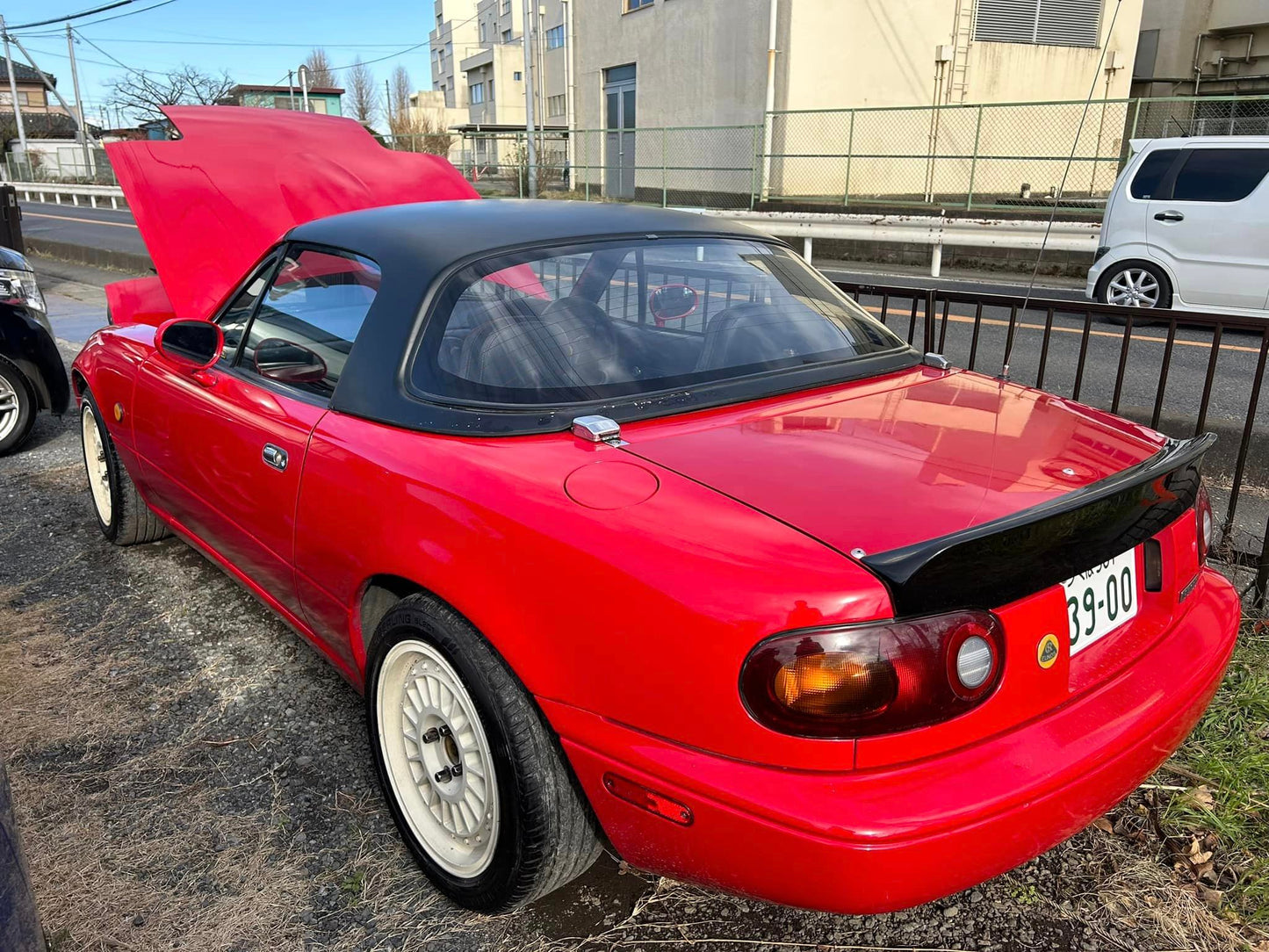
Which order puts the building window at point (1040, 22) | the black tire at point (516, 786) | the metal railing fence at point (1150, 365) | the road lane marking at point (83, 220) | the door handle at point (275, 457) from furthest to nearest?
1. the road lane marking at point (83, 220)
2. the building window at point (1040, 22)
3. the metal railing fence at point (1150, 365)
4. the door handle at point (275, 457)
5. the black tire at point (516, 786)

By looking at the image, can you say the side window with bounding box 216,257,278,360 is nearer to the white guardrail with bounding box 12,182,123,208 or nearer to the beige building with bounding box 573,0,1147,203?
the beige building with bounding box 573,0,1147,203

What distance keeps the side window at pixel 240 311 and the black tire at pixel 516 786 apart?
147cm

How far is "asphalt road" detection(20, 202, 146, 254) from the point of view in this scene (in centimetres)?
1847

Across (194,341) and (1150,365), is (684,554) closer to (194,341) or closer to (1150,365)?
(194,341)

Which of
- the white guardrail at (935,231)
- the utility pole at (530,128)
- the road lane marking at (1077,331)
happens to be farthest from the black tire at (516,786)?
the utility pole at (530,128)

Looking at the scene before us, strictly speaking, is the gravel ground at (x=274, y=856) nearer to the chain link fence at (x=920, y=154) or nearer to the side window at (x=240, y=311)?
the side window at (x=240, y=311)

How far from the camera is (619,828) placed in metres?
1.76

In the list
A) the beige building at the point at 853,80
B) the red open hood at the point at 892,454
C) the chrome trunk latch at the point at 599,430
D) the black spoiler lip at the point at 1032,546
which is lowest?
the black spoiler lip at the point at 1032,546

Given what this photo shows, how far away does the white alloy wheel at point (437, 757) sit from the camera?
6.62 feet

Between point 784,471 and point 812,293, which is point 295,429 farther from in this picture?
point 812,293

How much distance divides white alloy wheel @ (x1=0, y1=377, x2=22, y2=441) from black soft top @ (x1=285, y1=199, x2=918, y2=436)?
386cm

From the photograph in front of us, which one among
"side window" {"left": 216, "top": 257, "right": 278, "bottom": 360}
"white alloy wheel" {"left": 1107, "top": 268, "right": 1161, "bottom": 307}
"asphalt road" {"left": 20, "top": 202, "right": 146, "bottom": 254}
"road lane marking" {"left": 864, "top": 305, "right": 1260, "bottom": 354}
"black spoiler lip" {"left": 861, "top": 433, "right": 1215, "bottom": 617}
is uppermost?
"side window" {"left": 216, "top": 257, "right": 278, "bottom": 360}

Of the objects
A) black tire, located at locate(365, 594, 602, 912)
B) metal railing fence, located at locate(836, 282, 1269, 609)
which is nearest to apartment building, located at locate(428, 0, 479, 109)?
metal railing fence, located at locate(836, 282, 1269, 609)

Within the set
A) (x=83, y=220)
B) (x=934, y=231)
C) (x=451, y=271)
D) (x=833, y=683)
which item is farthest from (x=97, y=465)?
(x=83, y=220)
